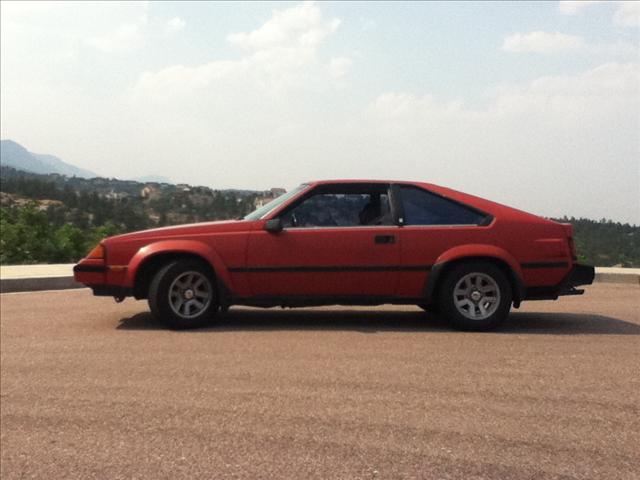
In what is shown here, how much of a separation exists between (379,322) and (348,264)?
80cm

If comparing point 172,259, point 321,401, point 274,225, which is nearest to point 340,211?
point 274,225

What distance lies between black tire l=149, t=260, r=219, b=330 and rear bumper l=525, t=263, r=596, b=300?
126 inches

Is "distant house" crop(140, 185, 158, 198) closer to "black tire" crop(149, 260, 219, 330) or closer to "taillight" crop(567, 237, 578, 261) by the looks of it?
"black tire" crop(149, 260, 219, 330)

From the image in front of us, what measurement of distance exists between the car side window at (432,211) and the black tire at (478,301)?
0.51 meters

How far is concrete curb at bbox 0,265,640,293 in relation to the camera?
1101 centimetres

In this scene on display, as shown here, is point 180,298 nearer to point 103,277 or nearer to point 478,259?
point 103,277

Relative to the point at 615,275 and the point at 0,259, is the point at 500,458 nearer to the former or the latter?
the point at 615,275

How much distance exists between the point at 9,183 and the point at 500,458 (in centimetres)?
7757

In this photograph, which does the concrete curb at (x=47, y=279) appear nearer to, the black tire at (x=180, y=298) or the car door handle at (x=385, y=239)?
the black tire at (x=180, y=298)

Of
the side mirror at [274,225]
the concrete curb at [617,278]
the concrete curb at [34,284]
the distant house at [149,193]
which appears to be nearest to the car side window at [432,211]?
the side mirror at [274,225]

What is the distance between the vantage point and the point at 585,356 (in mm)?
5562

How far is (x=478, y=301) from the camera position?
22.7 feet

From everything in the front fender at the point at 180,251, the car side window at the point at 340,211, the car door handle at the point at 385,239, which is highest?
the car side window at the point at 340,211

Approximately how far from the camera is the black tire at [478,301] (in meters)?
6.85
